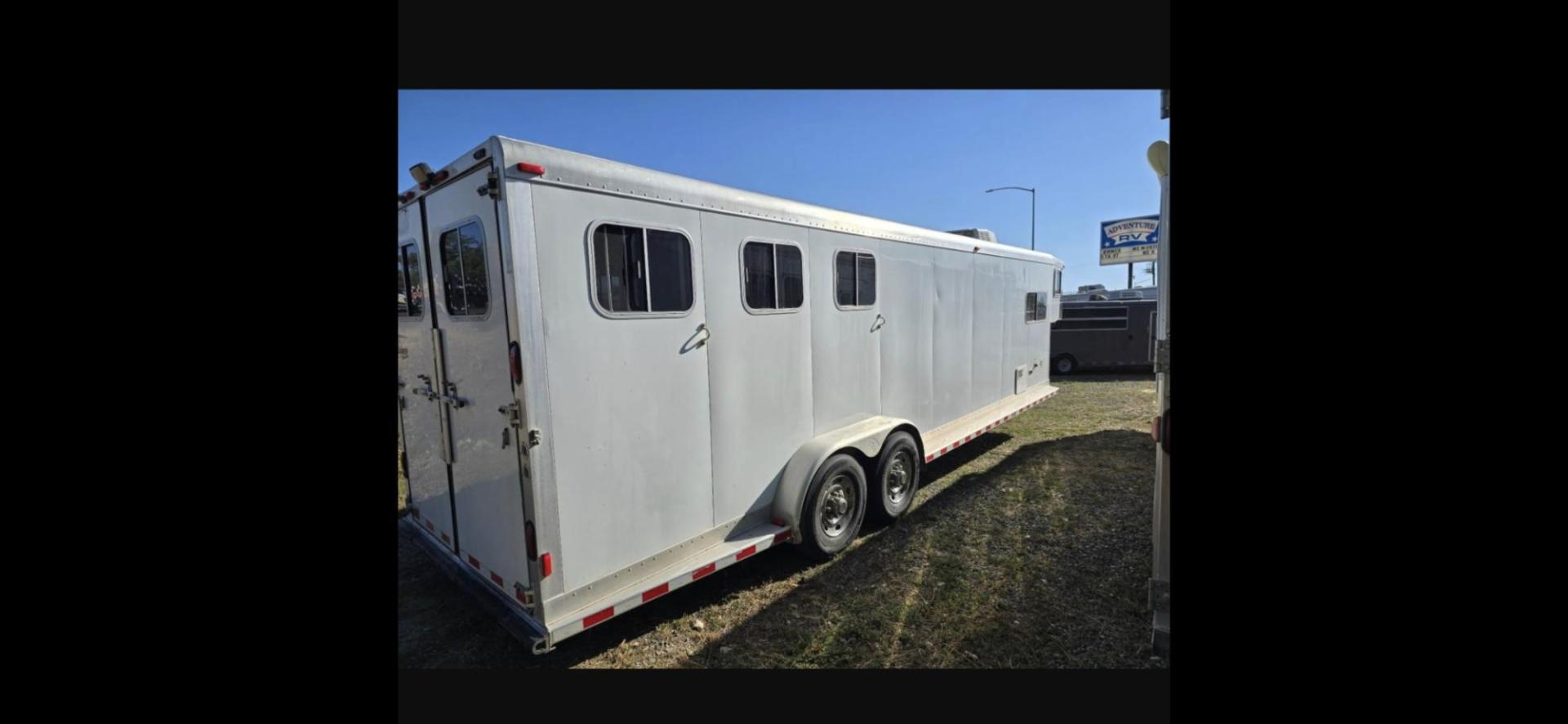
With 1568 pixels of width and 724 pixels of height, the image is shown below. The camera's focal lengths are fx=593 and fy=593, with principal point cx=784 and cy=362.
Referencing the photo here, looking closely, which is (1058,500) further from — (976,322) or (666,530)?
(666,530)

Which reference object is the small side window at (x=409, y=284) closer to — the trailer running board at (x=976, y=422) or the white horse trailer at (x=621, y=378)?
the white horse trailer at (x=621, y=378)

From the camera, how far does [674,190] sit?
3.38 m

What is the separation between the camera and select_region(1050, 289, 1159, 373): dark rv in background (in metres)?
15.0

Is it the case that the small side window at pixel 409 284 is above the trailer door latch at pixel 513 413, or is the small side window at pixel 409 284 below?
above

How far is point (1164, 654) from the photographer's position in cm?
321

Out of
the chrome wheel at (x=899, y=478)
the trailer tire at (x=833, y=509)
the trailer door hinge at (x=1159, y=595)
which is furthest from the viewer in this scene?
the chrome wheel at (x=899, y=478)

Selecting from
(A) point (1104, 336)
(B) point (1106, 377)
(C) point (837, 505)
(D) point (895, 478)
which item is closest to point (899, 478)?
(D) point (895, 478)

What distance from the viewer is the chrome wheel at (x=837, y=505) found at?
177 inches

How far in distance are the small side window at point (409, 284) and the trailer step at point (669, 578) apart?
6.97 feet

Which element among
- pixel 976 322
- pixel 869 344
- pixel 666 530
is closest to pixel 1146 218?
pixel 976 322

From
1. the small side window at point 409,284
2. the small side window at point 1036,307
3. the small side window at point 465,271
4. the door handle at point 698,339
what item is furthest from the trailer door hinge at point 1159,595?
the small side window at point 1036,307

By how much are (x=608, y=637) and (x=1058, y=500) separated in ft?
14.3

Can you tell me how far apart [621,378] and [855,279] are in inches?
89.7

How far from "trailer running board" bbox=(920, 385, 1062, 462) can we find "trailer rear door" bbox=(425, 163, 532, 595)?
364cm
